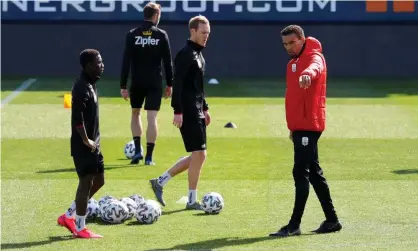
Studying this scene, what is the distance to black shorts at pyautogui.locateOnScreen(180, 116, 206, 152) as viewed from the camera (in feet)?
42.1

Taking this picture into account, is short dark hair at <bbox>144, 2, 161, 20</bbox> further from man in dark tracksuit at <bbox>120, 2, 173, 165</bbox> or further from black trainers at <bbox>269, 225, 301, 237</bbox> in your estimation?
black trainers at <bbox>269, 225, 301, 237</bbox>

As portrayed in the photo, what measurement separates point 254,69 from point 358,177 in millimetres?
17891

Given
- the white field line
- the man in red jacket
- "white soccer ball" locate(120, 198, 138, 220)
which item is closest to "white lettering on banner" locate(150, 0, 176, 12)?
the white field line

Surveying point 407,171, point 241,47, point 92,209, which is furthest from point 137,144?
point 241,47

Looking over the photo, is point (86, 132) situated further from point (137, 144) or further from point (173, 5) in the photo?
point (173, 5)

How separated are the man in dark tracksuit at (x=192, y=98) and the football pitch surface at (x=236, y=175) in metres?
0.58

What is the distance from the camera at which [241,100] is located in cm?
2711

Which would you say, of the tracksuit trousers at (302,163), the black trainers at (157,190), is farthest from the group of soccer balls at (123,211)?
the tracksuit trousers at (302,163)

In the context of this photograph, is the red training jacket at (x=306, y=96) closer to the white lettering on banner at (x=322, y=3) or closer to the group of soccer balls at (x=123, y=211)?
the group of soccer balls at (x=123, y=211)

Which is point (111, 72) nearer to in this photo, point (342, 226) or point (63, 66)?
point (63, 66)

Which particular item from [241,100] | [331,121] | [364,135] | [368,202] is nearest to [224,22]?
[241,100]

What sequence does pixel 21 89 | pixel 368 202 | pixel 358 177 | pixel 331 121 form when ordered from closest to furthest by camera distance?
pixel 368 202, pixel 358 177, pixel 331 121, pixel 21 89

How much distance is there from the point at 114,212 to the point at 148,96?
17.0 ft

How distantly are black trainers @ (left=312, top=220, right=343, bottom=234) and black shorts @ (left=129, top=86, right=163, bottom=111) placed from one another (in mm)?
5892
